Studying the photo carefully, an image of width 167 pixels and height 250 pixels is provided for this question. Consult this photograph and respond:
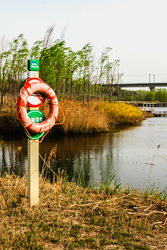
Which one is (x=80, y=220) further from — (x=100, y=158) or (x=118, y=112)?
(x=118, y=112)

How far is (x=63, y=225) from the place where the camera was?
2.96 meters

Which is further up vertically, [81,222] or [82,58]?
[82,58]

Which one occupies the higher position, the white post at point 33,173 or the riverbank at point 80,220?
the white post at point 33,173

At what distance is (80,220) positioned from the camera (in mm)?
3129

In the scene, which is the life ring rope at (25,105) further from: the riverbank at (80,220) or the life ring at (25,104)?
the riverbank at (80,220)

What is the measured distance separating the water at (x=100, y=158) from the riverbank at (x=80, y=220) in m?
0.95

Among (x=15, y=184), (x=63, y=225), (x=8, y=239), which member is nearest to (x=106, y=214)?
(x=63, y=225)

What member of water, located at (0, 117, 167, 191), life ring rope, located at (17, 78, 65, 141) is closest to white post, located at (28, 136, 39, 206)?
life ring rope, located at (17, 78, 65, 141)

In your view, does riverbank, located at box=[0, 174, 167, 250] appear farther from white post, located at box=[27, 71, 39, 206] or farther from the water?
the water

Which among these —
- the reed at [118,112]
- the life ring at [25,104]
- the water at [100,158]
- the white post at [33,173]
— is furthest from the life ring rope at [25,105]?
the reed at [118,112]

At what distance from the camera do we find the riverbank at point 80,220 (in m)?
2.63

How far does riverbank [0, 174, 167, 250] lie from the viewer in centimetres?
263

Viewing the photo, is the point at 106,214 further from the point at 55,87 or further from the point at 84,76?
the point at 84,76

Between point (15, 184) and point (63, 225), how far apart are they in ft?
4.63
